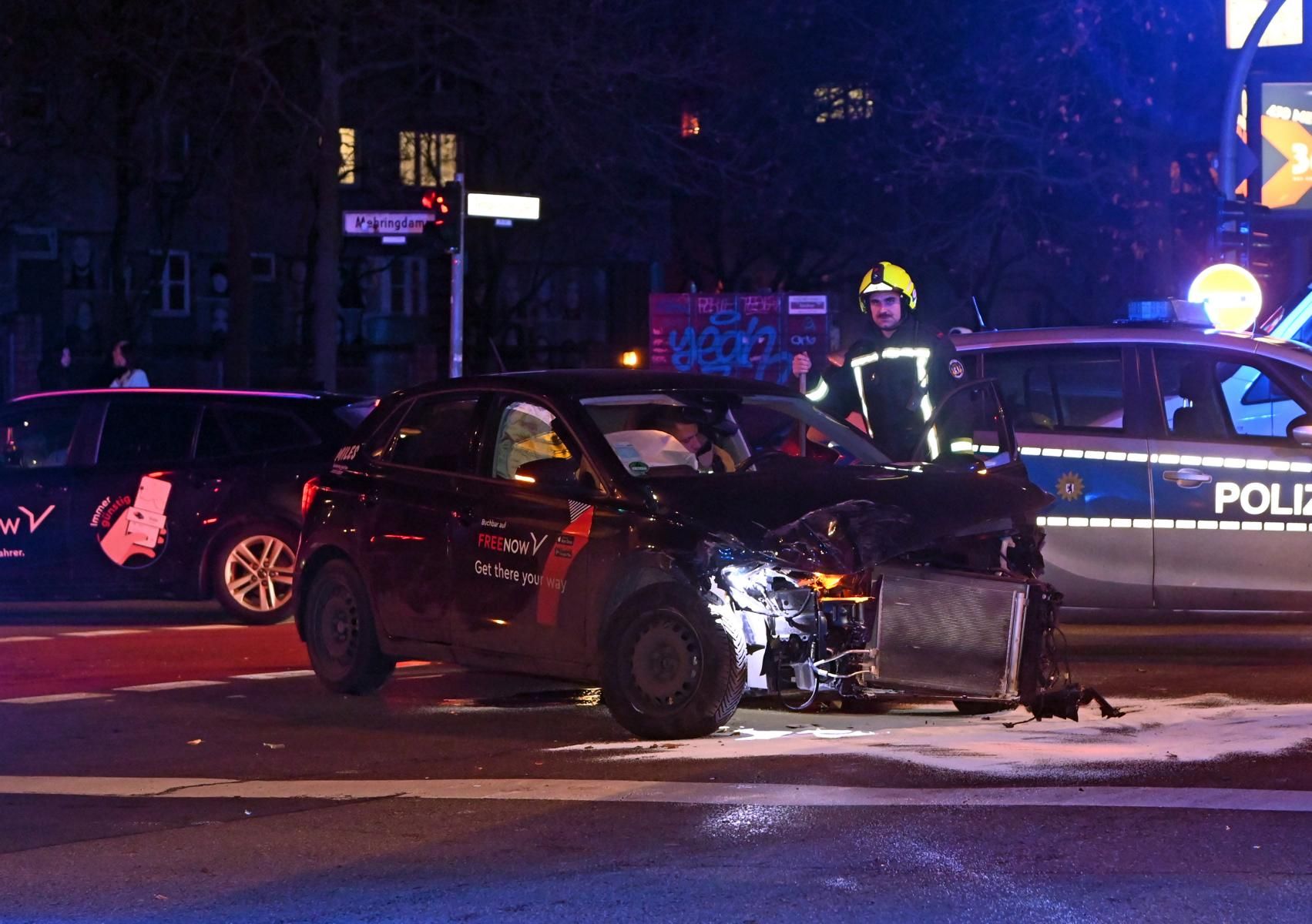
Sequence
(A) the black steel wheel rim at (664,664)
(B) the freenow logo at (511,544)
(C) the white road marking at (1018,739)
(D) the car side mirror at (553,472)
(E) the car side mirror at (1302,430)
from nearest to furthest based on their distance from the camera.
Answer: (C) the white road marking at (1018,739)
(A) the black steel wheel rim at (664,664)
(D) the car side mirror at (553,472)
(B) the freenow logo at (511,544)
(E) the car side mirror at (1302,430)

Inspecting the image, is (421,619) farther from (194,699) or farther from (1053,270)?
(1053,270)

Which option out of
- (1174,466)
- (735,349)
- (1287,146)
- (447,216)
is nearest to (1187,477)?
(1174,466)

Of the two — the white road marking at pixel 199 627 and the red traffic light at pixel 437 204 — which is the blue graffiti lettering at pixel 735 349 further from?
the white road marking at pixel 199 627

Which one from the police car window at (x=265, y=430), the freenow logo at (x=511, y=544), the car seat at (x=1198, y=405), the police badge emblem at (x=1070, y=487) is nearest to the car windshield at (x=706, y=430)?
the freenow logo at (x=511, y=544)

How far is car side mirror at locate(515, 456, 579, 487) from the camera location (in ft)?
27.2

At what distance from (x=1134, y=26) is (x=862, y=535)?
64.0 ft

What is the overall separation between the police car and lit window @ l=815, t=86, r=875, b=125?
25.3m

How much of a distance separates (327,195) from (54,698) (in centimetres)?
1661

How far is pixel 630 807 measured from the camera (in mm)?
6645

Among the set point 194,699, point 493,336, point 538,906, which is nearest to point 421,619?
point 194,699

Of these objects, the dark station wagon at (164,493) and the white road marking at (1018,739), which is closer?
the white road marking at (1018,739)

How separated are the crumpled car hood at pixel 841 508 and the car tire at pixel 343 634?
203 centimetres

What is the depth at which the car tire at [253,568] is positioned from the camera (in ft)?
41.9

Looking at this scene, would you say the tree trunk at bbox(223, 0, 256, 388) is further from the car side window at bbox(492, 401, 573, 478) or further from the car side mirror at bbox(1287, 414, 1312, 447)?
the car side mirror at bbox(1287, 414, 1312, 447)
